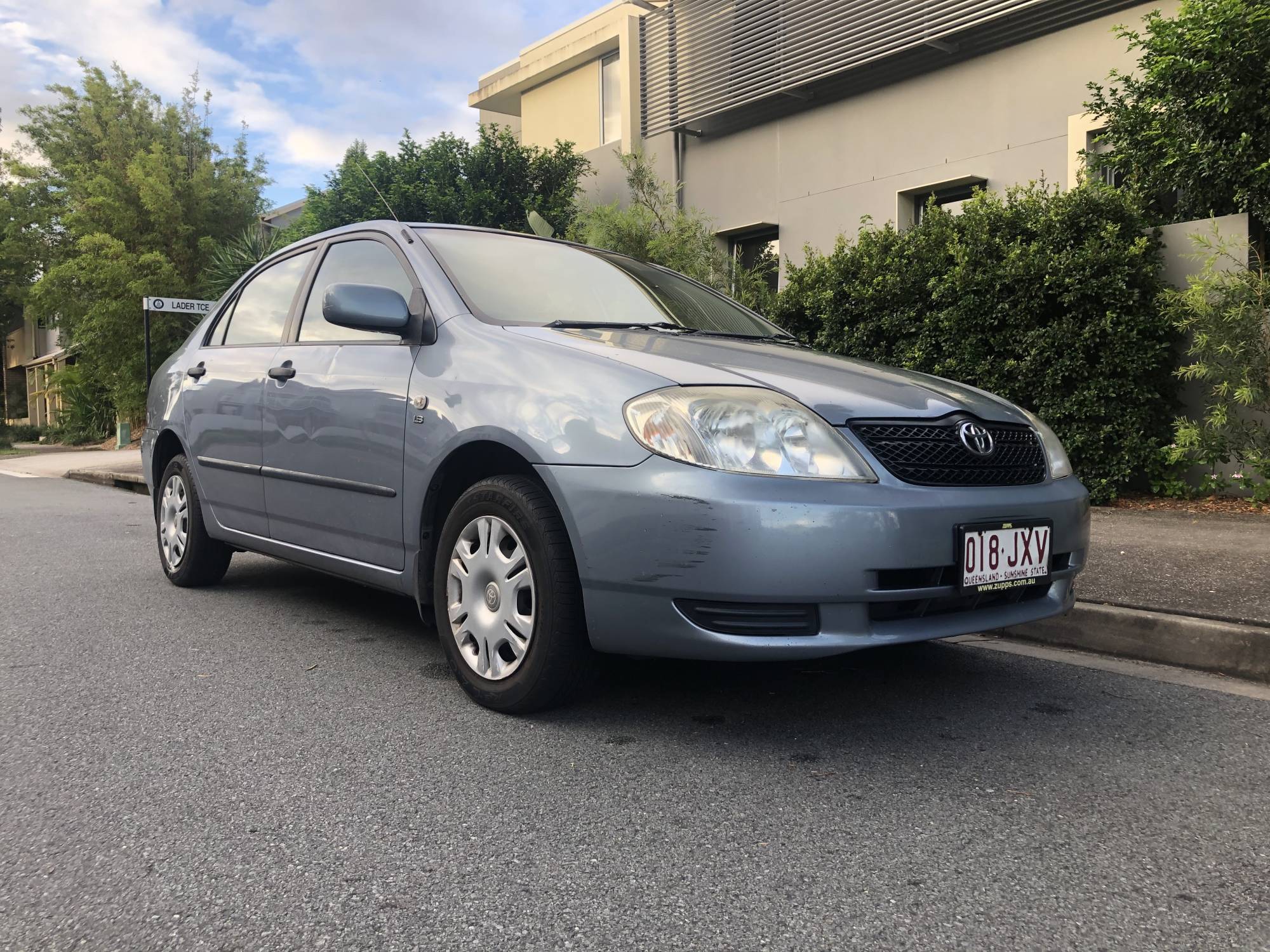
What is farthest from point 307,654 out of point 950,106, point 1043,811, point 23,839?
point 950,106

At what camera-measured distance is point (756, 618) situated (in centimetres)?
252

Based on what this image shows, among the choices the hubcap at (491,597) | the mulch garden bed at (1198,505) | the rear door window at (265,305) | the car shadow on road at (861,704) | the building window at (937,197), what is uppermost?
the building window at (937,197)

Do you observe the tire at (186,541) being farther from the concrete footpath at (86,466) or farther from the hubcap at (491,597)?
the concrete footpath at (86,466)

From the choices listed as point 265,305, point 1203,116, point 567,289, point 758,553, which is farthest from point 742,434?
point 1203,116

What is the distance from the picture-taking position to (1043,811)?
7.51 ft

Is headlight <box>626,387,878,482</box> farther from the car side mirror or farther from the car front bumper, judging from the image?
the car side mirror

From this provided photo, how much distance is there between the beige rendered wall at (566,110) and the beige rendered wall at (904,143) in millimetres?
3099

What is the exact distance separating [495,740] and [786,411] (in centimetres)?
120

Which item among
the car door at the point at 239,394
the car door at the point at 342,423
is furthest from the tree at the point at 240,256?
the car door at the point at 342,423

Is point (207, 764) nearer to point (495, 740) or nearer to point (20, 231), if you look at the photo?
point (495, 740)

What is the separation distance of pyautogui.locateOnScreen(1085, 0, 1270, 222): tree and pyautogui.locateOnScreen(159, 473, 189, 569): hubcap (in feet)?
23.0

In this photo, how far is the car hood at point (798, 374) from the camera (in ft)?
8.82

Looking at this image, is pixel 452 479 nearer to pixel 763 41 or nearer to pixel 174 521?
pixel 174 521

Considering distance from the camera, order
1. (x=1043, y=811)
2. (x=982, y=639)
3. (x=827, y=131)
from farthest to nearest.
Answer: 1. (x=827, y=131)
2. (x=982, y=639)
3. (x=1043, y=811)
